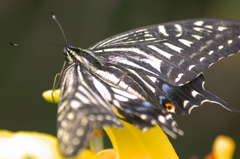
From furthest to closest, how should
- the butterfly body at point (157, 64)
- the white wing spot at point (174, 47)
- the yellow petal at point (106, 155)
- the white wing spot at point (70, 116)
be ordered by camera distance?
the white wing spot at point (174, 47), the butterfly body at point (157, 64), the yellow petal at point (106, 155), the white wing spot at point (70, 116)

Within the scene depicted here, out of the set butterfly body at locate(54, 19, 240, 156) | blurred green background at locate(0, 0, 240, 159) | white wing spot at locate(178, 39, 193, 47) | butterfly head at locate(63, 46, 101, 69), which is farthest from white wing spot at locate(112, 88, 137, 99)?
blurred green background at locate(0, 0, 240, 159)

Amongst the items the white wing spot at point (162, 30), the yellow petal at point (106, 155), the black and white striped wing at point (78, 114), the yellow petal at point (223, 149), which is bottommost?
the yellow petal at point (106, 155)

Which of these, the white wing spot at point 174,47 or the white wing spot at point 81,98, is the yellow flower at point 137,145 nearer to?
the white wing spot at point 81,98

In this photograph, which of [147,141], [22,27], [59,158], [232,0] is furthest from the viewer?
[22,27]

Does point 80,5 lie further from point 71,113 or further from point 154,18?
point 71,113

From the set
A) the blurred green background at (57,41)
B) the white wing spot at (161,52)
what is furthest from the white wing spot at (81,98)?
the blurred green background at (57,41)

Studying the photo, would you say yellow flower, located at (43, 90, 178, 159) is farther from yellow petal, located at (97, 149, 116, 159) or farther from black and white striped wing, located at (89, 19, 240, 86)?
black and white striped wing, located at (89, 19, 240, 86)

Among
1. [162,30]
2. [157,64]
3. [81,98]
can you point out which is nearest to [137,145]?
[81,98]

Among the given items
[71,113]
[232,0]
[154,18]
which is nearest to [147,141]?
[71,113]
